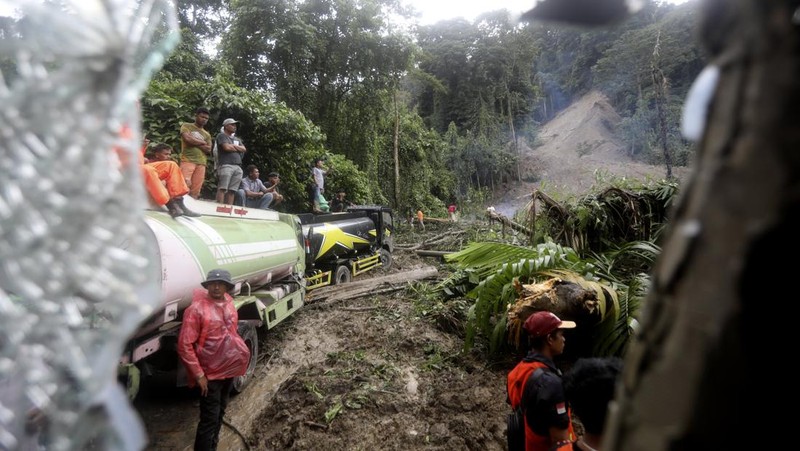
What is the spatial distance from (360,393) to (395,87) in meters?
15.1

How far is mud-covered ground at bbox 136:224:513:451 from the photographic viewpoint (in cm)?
330

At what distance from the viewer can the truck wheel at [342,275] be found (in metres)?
8.16

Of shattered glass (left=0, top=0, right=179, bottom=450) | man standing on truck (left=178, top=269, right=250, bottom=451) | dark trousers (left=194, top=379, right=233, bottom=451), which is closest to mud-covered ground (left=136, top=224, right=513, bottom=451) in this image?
dark trousers (left=194, top=379, right=233, bottom=451)

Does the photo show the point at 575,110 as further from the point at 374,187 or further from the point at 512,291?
the point at 512,291

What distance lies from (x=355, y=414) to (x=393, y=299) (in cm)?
356

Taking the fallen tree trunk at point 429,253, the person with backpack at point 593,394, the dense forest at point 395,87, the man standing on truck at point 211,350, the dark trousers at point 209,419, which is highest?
the dense forest at point 395,87

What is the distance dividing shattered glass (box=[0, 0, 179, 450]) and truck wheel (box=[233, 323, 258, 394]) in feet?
12.6

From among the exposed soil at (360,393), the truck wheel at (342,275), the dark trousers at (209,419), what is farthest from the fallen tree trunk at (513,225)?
the dark trousers at (209,419)

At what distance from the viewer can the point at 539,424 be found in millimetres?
1906

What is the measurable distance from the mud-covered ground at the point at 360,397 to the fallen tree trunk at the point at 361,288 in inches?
51.7

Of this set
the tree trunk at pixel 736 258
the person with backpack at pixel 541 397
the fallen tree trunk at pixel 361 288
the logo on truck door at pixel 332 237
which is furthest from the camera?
the logo on truck door at pixel 332 237

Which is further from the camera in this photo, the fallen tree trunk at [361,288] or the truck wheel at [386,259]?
the truck wheel at [386,259]

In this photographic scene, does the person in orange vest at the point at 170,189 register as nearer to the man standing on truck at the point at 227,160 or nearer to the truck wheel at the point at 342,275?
the man standing on truck at the point at 227,160

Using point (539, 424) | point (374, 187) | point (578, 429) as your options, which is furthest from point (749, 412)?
point (374, 187)
